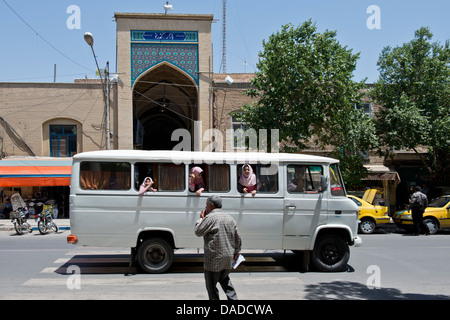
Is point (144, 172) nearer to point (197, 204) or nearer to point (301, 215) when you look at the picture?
point (197, 204)

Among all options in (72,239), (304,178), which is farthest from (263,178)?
(72,239)

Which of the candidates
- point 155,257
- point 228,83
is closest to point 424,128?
point 228,83

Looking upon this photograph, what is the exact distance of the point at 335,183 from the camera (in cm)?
884

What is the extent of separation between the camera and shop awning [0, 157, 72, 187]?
63.1 ft

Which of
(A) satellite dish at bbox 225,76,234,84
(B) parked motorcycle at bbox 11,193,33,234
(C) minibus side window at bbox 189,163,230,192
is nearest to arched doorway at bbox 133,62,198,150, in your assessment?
(A) satellite dish at bbox 225,76,234,84

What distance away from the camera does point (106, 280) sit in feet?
26.0

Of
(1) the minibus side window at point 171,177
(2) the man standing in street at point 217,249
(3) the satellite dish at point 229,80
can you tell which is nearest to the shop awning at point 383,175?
(3) the satellite dish at point 229,80

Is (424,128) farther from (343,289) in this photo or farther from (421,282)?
(343,289)

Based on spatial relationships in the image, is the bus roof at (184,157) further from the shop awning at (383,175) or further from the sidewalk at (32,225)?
the shop awning at (383,175)

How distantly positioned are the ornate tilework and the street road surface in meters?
13.4

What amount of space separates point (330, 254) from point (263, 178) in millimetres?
2191

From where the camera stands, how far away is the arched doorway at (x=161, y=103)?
24353 millimetres

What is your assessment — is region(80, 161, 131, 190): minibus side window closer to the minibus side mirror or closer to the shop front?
the minibus side mirror
